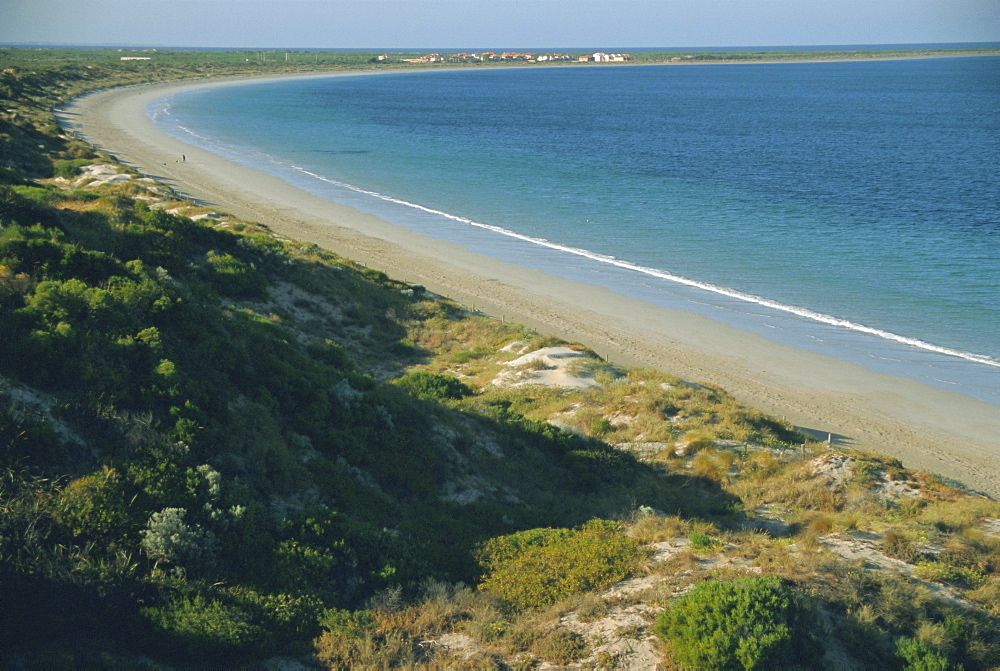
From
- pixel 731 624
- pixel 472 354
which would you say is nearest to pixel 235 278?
pixel 472 354

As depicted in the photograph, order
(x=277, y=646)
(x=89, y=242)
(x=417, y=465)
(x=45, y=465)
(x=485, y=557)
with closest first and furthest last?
(x=277, y=646)
(x=45, y=465)
(x=485, y=557)
(x=417, y=465)
(x=89, y=242)

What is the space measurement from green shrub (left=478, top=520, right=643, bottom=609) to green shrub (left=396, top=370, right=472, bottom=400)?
7.23 meters

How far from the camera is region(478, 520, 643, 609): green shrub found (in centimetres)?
905

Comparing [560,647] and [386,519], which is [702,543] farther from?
[386,519]

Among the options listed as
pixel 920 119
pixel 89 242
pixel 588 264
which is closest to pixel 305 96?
pixel 920 119

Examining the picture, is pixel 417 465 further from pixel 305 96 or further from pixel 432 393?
pixel 305 96

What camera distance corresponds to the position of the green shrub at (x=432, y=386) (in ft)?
57.8

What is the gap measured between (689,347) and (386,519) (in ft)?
56.5

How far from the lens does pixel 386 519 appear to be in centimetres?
1067

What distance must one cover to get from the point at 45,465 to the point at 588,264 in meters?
28.8

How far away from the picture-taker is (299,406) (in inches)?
499

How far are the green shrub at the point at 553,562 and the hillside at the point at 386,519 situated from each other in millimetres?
43

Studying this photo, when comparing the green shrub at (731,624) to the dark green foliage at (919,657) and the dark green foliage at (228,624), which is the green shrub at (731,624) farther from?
the dark green foliage at (228,624)

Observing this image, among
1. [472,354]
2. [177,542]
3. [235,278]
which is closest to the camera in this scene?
[177,542]
